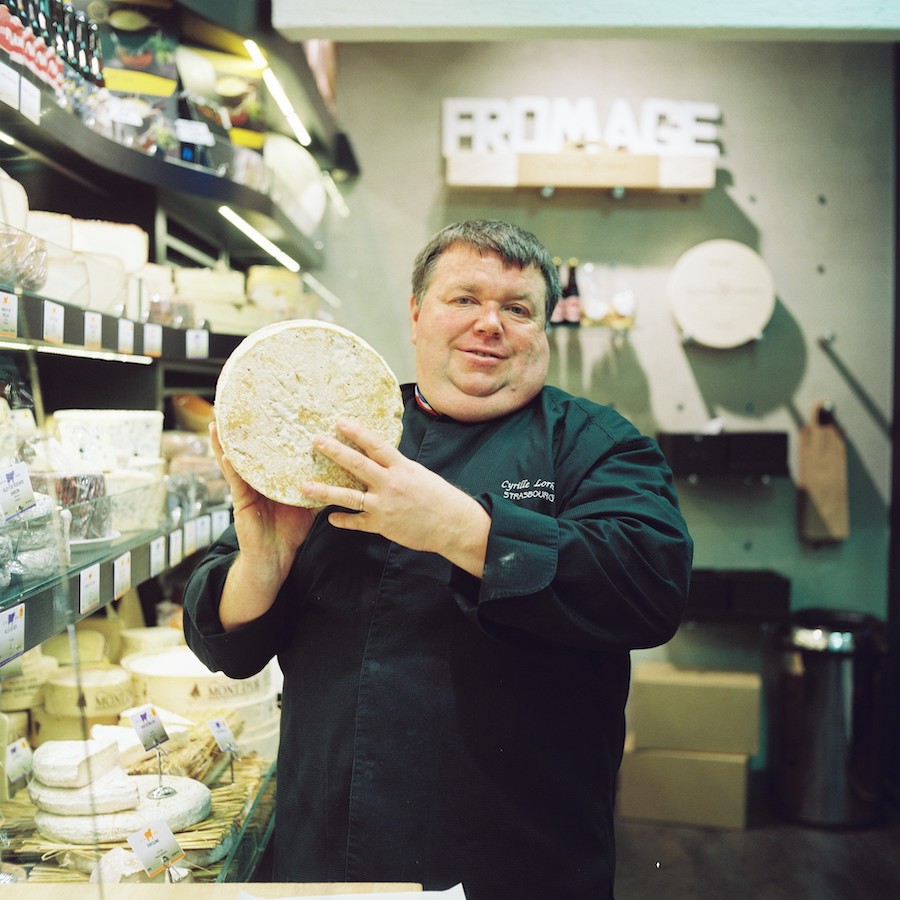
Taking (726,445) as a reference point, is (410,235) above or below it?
above

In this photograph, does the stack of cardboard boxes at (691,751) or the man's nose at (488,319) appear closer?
the man's nose at (488,319)

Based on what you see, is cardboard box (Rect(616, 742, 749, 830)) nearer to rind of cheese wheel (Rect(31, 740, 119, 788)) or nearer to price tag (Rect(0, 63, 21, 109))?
rind of cheese wheel (Rect(31, 740, 119, 788))

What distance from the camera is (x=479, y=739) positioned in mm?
1398

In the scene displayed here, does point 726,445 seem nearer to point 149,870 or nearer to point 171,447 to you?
point 171,447

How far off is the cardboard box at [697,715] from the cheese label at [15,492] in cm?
335

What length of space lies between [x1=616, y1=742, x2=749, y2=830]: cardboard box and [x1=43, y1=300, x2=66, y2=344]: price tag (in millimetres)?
3394

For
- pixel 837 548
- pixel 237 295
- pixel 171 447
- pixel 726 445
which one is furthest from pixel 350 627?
pixel 837 548

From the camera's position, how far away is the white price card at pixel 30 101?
166 cm

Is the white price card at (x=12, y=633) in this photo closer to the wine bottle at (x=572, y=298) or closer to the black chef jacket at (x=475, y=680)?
the black chef jacket at (x=475, y=680)

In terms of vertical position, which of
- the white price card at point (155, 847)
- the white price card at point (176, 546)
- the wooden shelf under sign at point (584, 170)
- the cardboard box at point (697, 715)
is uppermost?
the wooden shelf under sign at point (584, 170)

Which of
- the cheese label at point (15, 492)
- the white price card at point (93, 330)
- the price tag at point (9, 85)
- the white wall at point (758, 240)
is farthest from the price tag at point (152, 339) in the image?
the white wall at point (758, 240)

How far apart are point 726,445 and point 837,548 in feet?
2.88

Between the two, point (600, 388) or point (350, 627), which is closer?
point (350, 627)

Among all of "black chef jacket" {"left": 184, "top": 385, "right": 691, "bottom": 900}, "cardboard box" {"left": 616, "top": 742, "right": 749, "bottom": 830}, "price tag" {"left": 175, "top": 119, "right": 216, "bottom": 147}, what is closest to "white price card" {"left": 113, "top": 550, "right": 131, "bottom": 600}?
"black chef jacket" {"left": 184, "top": 385, "right": 691, "bottom": 900}
